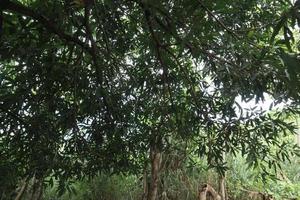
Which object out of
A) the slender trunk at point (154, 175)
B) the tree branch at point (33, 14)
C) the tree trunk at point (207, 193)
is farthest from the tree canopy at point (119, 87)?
the tree trunk at point (207, 193)

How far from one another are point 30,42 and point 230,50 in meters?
0.85

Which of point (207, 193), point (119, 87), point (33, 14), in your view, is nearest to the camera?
point (33, 14)

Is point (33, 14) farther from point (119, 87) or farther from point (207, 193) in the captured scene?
point (207, 193)

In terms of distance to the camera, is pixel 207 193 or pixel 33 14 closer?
pixel 33 14

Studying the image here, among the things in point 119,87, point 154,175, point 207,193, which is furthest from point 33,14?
point 207,193

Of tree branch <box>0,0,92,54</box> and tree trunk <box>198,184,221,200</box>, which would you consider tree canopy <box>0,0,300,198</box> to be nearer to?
tree branch <box>0,0,92,54</box>

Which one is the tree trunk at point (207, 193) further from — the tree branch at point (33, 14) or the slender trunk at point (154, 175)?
the tree branch at point (33, 14)

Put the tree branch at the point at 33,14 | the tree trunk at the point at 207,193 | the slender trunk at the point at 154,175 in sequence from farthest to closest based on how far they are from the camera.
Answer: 1. the tree trunk at the point at 207,193
2. the slender trunk at the point at 154,175
3. the tree branch at the point at 33,14

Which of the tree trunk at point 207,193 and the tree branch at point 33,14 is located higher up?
the tree branch at point 33,14

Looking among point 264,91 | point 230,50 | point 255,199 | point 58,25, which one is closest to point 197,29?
point 230,50

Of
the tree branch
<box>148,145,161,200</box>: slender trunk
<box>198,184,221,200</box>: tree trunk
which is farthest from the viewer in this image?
<box>198,184,221,200</box>: tree trunk

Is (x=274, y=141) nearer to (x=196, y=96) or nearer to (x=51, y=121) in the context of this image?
(x=196, y=96)

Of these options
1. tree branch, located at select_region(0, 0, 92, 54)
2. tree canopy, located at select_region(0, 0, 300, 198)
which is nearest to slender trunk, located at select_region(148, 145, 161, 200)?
tree canopy, located at select_region(0, 0, 300, 198)

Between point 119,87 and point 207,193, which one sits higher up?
point 119,87
